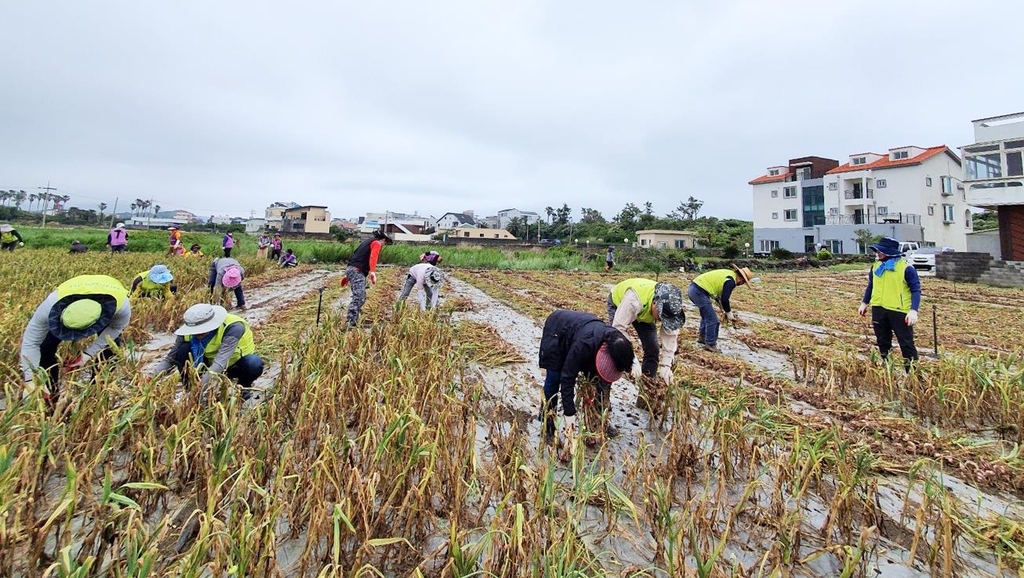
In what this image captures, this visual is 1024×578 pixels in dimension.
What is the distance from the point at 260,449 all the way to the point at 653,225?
180ft

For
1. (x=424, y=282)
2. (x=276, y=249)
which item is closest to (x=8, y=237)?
(x=276, y=249)

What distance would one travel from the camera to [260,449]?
2.27 metres

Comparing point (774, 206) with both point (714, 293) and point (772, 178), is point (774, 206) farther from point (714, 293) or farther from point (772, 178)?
point (714, 293)

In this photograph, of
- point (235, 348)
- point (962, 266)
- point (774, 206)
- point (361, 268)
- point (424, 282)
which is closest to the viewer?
point (235, 348)

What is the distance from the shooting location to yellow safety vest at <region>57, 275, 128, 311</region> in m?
2.95

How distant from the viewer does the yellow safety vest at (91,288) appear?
2.95m

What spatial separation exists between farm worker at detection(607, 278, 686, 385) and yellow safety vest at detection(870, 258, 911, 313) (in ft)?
7.45

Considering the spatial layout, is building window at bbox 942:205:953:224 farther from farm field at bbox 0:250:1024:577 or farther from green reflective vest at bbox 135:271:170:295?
green reflective vest at bbox 135:271:170:295

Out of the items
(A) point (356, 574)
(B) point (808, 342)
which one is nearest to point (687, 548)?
(A) point (356, 574)

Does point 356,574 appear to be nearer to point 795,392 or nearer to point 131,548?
point 131,548

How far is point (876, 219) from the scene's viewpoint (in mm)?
33781

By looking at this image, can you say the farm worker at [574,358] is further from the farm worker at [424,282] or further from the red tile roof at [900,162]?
the red tile roof at [900,162]

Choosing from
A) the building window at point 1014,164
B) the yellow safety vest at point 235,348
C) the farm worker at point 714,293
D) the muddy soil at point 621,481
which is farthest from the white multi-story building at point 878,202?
the yellow safety vest at point 235,348

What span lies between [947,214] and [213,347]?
4718 centimetres
